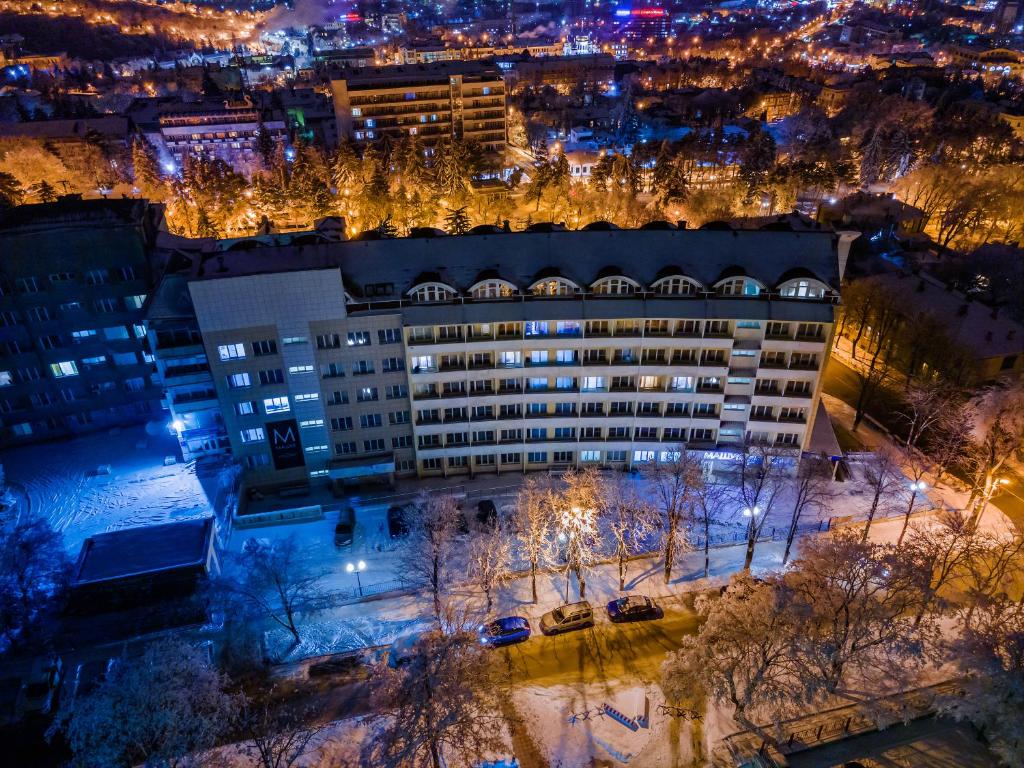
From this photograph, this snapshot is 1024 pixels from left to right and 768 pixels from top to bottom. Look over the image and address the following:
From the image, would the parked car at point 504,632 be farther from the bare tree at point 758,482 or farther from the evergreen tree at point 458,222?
the evergreen tree at point 458,222

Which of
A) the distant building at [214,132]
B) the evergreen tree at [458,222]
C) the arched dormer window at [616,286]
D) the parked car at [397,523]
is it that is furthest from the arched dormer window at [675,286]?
the distant building at [214,132]

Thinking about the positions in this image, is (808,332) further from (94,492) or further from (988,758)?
(94,492)

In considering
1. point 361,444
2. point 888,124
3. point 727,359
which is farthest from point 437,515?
point 888,124

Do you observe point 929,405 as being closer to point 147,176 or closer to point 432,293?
point 432,293

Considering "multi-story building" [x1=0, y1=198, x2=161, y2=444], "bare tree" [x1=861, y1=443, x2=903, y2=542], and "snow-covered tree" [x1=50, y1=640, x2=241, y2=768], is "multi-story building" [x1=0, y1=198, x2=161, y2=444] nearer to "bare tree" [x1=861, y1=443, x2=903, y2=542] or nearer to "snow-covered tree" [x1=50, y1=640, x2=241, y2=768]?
"snow-covered tree" [x1=50, y1=640, x2=241, y2=768]

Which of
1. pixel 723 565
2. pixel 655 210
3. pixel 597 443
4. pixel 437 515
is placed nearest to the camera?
pixel 437 515
